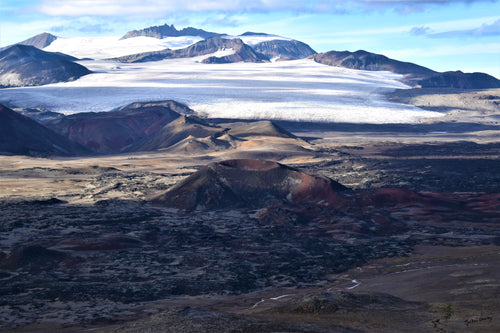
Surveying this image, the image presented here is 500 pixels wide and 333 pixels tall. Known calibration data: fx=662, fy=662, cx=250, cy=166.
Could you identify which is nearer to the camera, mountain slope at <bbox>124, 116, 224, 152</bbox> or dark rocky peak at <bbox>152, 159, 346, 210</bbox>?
dark rocky peak at <bbox>152, 159, 346, 210</bbox>

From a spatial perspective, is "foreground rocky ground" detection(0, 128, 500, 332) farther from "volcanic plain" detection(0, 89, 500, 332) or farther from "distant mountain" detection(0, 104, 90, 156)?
"distant mountain" detection(0, 104, 90, 156)

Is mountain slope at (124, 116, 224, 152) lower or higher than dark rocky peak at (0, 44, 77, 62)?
lower

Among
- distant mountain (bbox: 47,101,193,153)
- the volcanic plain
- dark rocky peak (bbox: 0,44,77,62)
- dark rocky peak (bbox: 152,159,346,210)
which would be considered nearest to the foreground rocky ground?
the volcanic plain

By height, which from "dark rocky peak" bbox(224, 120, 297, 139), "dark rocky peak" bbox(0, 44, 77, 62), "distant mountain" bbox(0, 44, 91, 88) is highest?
"dark rocky peak" bbox(0, 44, 77, 62)

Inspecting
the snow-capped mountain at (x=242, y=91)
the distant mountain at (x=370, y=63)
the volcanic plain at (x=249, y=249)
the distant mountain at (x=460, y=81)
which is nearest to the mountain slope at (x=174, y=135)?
the volcanic plain at (x=249, y=249)

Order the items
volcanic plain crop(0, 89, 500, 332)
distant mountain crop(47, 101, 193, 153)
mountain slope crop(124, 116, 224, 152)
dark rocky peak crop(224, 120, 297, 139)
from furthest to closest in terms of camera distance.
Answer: distant mountain crop(47, 101, 193, 153), dark rocky peak crop(224, 120, 297, 139), mountain slope crop(124, 116, 224, 152), volcanic plain crop(0, 89, 500, 332)

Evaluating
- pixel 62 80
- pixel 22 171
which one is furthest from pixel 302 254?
pixel 62 80

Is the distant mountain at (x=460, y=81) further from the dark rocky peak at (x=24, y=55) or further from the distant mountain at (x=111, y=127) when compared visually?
the distant mountain at (x=111, y=127)
